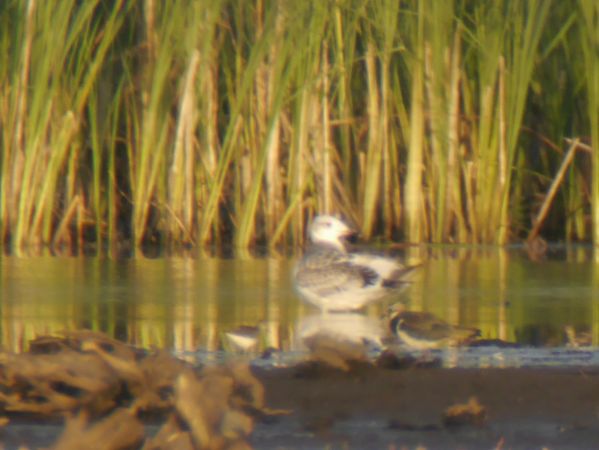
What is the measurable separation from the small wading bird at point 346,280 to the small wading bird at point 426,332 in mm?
1063

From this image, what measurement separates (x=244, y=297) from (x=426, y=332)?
2107 millimetres

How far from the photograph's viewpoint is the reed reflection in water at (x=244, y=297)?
6383 millimetres

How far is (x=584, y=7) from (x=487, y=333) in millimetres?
4680

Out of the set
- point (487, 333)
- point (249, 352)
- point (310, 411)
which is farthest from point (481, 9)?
point (310, 411)

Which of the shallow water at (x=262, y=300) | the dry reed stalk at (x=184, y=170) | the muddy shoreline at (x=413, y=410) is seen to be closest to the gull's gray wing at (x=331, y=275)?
the shallow water at (x=262, y=300)

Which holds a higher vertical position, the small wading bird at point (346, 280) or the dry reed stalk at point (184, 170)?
the dry reed stalk at point (184, 170)

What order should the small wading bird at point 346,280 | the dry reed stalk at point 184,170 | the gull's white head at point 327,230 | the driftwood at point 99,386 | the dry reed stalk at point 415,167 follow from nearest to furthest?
the driftwood at point 99,386
the small wading bird at point 346,280
the gull's white head at point 327,230
the dry reed stalk at point 415,167
the dry reed stalk at point 184,170

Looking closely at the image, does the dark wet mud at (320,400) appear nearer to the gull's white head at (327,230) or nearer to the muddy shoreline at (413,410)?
the muddy shoreline at (413,410)

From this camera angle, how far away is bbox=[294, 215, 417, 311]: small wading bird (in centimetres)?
735

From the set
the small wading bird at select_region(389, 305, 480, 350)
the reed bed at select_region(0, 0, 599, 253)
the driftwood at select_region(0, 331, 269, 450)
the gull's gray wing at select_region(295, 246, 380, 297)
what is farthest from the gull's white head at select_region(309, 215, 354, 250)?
the driftwood at select_region(0, 331, 269, 450)

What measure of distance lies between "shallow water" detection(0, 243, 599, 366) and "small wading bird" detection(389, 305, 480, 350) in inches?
5.4

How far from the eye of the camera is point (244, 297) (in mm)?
7898

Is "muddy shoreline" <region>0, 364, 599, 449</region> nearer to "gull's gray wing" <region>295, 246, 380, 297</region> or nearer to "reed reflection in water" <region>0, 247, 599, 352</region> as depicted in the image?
"reed reflection in water" <region>0, 247, 599, 352</region>

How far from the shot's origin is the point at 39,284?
854 centimetres
